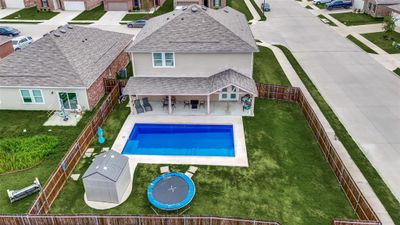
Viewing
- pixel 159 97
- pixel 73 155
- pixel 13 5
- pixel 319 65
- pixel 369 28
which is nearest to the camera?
pixel 73 155

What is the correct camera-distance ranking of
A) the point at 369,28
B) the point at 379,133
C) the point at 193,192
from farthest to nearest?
the point at 369,28 → the point at 379,133 → the point at 193,192

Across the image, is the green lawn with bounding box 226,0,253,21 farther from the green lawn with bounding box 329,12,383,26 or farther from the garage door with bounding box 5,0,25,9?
the garage door with bounding box 5,0,25,9

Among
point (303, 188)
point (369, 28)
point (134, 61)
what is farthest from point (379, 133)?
point (369, 28)

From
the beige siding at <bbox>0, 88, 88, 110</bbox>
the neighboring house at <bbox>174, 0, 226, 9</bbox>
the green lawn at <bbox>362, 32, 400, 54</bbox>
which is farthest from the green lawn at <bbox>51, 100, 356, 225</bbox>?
the neighboring house at <bbox>174, 0, 226, 9</bbox>

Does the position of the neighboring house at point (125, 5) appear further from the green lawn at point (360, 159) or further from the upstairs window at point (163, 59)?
the green lawn at point (360, 159)

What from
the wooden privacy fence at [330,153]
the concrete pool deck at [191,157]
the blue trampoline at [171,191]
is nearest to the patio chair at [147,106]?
the concrete pool deck at [191,157]

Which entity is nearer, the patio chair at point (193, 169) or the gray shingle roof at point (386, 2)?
the patio chair at point (193, 169)

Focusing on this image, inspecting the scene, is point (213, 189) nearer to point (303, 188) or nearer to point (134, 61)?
point (303, 188)
